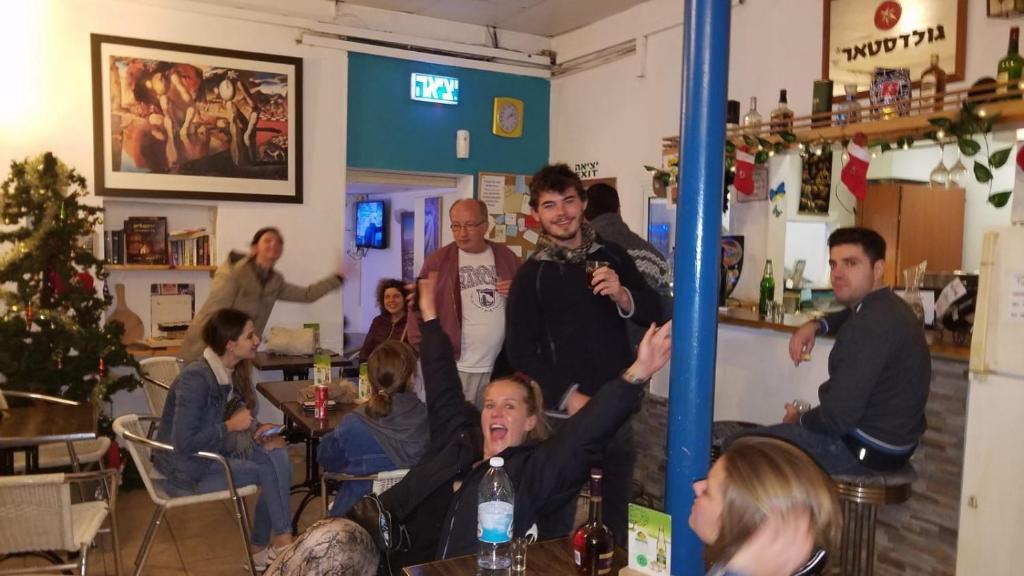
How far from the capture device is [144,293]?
18.4 ft

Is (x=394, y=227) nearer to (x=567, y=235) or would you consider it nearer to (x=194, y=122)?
(x=194, y=122)

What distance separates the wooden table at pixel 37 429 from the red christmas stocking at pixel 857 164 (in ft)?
11.6

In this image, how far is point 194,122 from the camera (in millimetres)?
5496

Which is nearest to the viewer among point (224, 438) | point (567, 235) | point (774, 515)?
point (774, 515)

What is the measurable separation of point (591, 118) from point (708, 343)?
4.90 meters

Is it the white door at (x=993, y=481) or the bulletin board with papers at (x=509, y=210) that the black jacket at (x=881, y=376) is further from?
the bulletin board with papers at (x=509, y=210)

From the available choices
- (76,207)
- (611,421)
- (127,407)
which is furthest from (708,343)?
(127,407)

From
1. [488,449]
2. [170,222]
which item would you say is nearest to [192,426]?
[488,449]

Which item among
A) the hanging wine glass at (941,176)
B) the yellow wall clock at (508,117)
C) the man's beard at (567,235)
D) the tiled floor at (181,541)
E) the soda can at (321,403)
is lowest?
the tiled floor at (181,541)

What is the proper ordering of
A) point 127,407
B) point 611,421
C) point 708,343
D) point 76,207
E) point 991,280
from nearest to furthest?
point 708,343
point 611,421
point 991,280
point 76,207
point 127,407

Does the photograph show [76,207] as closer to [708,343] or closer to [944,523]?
[708,343]

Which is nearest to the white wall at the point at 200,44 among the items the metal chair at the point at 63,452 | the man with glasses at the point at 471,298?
the metal chair at the point at 63,452

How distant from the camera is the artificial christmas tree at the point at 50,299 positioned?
4.33 metres

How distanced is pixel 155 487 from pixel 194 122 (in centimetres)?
300
